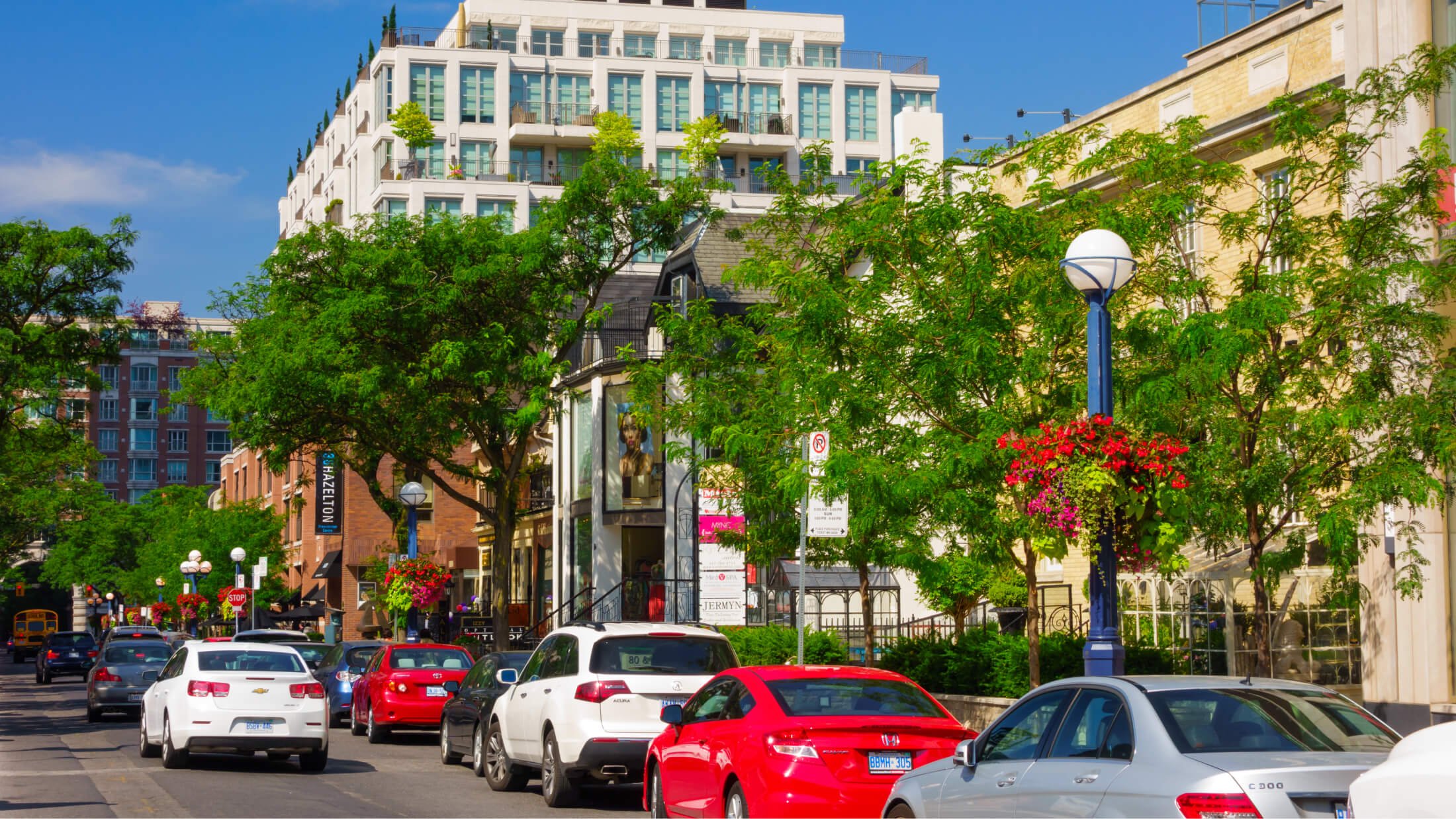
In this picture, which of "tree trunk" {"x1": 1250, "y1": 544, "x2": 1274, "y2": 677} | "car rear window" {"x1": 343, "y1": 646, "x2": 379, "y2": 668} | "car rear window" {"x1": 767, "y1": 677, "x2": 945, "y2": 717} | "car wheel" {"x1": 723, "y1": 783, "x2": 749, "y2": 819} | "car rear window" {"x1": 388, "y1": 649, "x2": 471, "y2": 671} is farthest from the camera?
"car rear window" {"x1": 343, "y1": 646, "x2": 379, "y2": 668}

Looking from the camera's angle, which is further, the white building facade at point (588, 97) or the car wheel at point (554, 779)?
the white building facade at point (588, 97)

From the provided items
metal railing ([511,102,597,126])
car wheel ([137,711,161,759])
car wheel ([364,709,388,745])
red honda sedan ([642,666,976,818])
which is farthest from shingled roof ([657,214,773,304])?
metal railing ([511,102,597,126])

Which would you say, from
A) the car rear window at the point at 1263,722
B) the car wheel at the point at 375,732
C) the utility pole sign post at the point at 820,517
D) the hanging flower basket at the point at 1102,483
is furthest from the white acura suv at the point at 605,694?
the car wheel at the point at 375,732

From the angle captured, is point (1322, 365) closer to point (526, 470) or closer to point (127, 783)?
point (127, 783)

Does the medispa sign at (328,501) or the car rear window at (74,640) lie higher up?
the medispa sign at (328,501)

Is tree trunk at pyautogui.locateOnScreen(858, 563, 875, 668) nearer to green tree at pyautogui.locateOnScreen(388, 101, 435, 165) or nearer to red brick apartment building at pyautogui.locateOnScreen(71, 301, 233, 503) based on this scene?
green tree at pyautogui.locateOnScreen(388, 101, 435, 165)

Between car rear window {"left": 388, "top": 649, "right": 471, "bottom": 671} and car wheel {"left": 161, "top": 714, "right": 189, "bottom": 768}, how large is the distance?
538cm

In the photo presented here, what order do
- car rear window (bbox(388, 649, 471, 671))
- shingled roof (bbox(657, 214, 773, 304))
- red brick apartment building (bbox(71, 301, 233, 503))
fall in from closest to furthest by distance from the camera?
1. car rear window (bbox(388, 649, 471, 671))
2. shingled roof (bbox(657, 214, 773, 304))
3. red brick apartment building (bbox(71, 301, 233, 503))

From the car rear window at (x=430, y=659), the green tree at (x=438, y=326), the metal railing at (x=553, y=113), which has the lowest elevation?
the car rear window at (x=430, y=659)

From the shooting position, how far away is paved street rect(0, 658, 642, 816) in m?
14.8

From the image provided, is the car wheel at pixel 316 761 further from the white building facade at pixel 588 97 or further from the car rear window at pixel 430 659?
the white building facade at pixel 588 97

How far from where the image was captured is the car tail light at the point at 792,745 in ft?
36.2

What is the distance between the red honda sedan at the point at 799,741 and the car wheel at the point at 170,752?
27.4 ft

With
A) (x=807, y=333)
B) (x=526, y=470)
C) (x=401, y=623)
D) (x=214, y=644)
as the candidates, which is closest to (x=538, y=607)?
(x=526, y=470)
